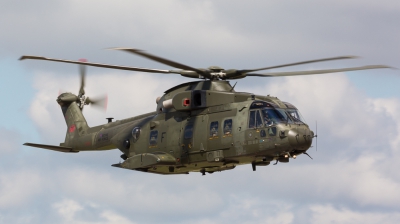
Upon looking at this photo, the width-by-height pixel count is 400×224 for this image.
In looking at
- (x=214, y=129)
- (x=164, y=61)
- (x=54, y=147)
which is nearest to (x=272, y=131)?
(x=214, y=129)

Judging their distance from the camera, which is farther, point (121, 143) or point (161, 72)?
point (121, 143)

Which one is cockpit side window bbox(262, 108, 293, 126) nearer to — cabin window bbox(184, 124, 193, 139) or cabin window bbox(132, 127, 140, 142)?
cabin window bbox(184, 124, 193, 139)

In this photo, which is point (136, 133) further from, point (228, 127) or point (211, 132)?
point (228, 127)

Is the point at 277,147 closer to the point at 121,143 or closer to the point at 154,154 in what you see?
the point at 154,154

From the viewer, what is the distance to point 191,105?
36406 millimetres

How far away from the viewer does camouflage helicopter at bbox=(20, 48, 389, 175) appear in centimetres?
3394

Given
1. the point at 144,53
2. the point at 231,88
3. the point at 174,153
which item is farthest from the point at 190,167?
the point at 144,53

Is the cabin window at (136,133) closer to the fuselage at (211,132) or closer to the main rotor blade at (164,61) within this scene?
the fuselage at (211,132)

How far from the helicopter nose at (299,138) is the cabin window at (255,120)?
1.44 m

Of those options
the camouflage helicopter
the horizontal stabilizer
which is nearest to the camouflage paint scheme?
the camouflage helicopter

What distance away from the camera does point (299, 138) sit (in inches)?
1312

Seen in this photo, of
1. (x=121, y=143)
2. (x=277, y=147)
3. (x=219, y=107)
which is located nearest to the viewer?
(x=277, y=147)

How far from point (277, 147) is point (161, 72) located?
642 cm

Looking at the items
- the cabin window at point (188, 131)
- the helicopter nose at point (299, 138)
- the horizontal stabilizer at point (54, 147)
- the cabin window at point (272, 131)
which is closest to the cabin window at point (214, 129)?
the cabin window at point (188, 131)
